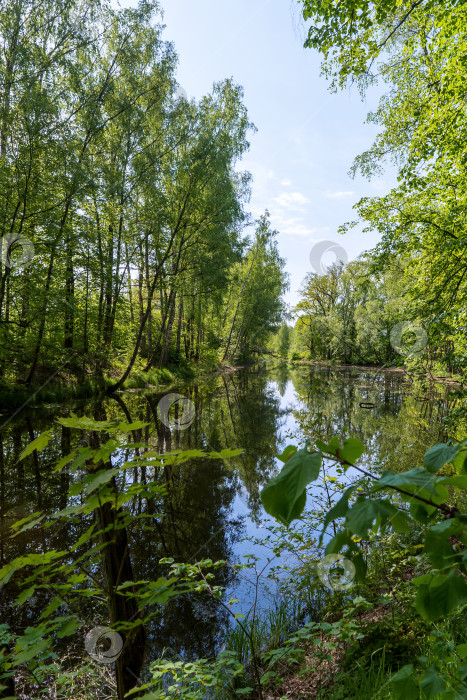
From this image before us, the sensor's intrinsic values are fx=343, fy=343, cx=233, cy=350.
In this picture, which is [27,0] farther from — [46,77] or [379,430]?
[379,430]

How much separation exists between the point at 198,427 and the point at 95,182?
1008cm

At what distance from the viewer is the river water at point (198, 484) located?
11.3 ft

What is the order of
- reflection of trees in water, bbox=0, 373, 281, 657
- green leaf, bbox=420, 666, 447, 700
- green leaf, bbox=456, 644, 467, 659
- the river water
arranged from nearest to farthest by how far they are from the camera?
green leaf, bbox=420, 666, 447, 700
green leaf, bbox=456, 644, 467, 659
reflection of trees in water, bbox=0, 373, 281, 657
the river water

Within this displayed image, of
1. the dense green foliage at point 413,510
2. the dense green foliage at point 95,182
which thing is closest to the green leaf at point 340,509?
the dense green foliage at point 413,510

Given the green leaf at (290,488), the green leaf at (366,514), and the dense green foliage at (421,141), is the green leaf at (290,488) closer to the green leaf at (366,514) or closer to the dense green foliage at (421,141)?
the green leaf at (366,514)

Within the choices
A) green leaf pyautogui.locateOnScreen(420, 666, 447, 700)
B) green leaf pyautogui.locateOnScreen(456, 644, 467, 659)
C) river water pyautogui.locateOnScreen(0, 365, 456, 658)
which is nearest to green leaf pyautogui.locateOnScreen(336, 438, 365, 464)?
green leaf pyautogui.locateOnScreen(420, 666, 447, 700)

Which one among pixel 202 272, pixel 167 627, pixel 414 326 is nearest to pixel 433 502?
pixel 167 627

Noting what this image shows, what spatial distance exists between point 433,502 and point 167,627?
11.8ft

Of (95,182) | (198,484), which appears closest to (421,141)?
(198,484)

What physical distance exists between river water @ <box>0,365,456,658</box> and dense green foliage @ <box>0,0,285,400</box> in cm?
377

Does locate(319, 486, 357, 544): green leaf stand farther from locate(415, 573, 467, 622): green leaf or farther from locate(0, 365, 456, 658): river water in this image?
locate(0, 365, 456, 658): river water

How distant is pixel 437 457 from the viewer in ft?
2.33

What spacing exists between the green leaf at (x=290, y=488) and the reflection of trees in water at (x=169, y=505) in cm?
48

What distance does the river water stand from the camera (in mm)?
3455
